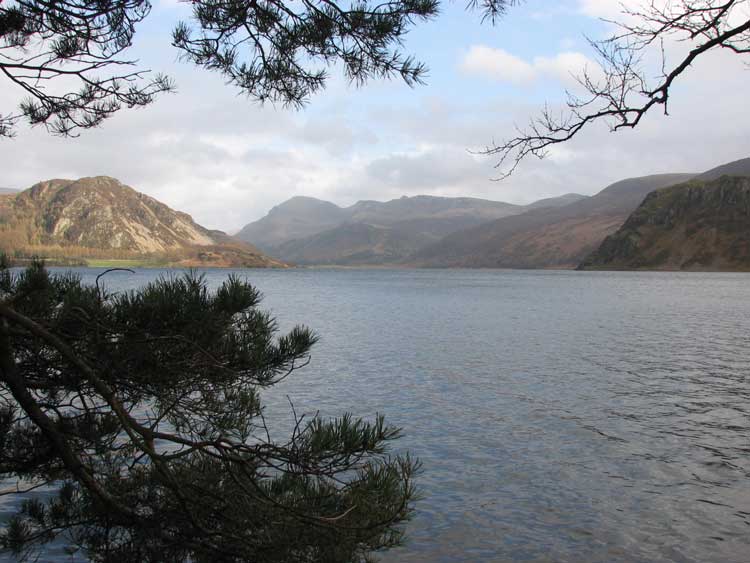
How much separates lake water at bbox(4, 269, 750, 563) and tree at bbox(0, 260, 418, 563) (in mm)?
5979

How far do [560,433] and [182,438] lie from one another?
15457 millimetres

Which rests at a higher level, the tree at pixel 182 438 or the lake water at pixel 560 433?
the tree at pixel 182 438

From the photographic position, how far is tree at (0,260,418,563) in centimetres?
478

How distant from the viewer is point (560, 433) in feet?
59.9

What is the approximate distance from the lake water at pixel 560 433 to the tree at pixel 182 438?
5.98 meters

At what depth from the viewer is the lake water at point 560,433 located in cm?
1128

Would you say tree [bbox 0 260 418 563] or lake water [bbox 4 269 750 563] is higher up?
tree [bbox 0 260 418 563]

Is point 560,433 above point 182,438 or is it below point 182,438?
below

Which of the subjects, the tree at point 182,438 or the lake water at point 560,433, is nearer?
the tree at point 182,438

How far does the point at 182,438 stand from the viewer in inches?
200

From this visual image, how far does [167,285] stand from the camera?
17.9 feet

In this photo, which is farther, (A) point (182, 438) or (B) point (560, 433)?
(B) point (560, 433)

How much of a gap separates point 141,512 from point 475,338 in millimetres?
38658

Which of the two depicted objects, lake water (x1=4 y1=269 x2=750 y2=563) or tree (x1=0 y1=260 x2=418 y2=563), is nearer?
tree (x1=0 y1=260 x2=418 y2=563)
